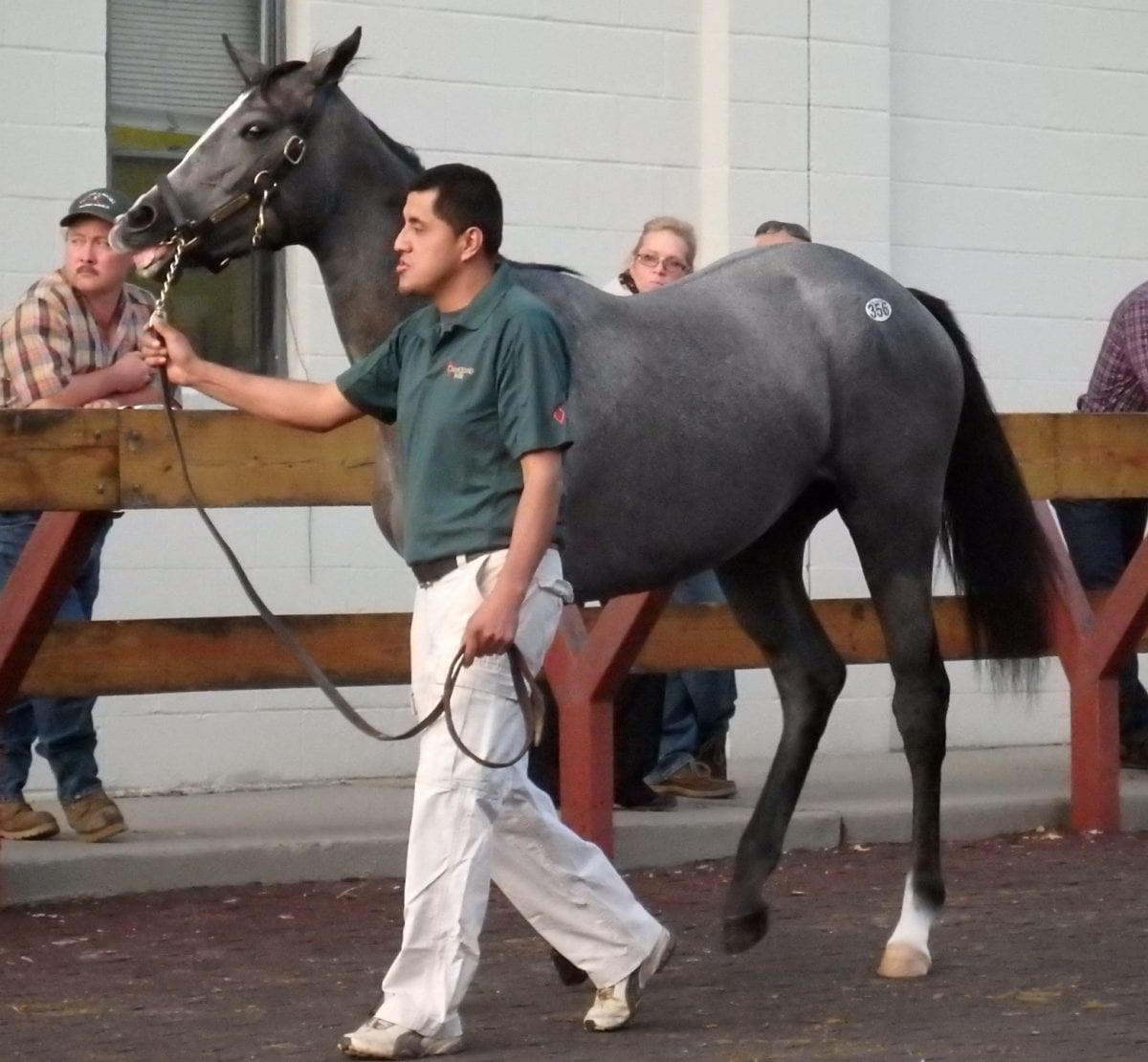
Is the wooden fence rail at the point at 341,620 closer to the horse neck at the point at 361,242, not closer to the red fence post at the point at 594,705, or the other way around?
the red fence post at the point at 594,705

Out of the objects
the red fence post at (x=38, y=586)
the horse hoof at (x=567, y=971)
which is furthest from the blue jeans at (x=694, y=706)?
the horse hoof at (x=567, y=971)

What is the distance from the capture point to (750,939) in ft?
18.9

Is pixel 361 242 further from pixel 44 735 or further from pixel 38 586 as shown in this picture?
pixel 44 735

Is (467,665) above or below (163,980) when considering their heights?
above

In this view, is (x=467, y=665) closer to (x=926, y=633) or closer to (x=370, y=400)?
(x=370, y=400)

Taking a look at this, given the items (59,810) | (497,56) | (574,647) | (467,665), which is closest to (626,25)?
(497,56)

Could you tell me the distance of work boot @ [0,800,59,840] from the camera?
7070 millimetres

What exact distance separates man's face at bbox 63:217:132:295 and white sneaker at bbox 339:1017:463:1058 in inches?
125

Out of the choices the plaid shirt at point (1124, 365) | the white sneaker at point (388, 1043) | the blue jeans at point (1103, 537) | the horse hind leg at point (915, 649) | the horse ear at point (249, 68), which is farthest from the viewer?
the blue jeans at point (1103, 537)

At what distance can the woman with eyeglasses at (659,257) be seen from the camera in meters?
7.90

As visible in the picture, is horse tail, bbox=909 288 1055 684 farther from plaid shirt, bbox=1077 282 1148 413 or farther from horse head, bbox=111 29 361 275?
plaid shirt, bbox=1077 282 1148 413

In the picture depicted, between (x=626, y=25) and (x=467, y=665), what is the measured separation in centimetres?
544

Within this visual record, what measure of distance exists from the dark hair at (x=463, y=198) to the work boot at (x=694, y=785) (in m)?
3.67

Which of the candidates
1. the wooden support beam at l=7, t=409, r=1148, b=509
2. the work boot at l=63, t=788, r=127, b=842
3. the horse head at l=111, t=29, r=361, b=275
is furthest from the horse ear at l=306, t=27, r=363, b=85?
the work boot at l=63, t=788, r=127, b=842
